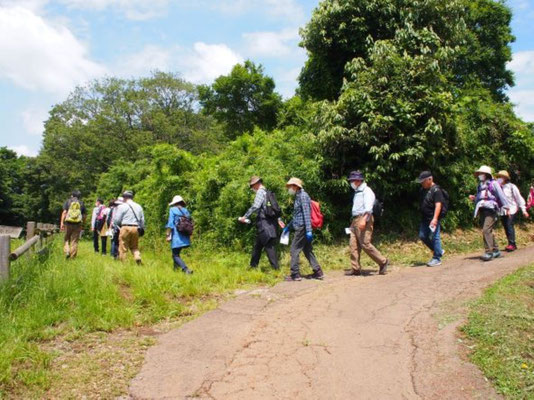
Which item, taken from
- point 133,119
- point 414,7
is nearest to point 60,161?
point 133,119

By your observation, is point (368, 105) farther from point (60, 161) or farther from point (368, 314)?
point (60, 161)

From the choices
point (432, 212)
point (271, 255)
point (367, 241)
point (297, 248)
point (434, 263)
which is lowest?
point (434, 263)

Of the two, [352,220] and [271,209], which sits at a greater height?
[271,209]

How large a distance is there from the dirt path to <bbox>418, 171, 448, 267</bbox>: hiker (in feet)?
4.46

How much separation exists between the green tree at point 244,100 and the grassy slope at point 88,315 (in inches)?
904

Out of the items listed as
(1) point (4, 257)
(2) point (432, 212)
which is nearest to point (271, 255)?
(2) point (432, 212)

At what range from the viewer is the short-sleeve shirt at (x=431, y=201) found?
7707 mm

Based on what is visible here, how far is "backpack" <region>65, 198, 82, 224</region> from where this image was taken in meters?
10.2

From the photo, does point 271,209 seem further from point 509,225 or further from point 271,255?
point 509,225

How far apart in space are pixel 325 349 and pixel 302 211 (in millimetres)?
3277

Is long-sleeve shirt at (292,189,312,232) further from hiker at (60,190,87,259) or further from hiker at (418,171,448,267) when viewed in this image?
hiker at (60,190,87,259)

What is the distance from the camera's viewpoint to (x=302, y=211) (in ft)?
23.9

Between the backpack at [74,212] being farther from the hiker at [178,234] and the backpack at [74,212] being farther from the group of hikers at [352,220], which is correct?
the hiker at [178,234]

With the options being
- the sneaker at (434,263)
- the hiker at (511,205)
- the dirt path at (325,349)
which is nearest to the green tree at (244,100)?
the hiker at (511,205)
